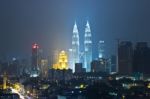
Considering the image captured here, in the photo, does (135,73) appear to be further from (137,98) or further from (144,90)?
(137,98)

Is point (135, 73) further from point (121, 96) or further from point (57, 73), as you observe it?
point (121, 96)

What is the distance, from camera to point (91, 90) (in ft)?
112

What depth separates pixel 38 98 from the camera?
34125 mm

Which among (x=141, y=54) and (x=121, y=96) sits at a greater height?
(x=141, y=54)

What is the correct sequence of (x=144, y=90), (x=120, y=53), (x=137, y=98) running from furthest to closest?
(x=120, y=53) < (x=144, y=90) < (x=137, y=98)

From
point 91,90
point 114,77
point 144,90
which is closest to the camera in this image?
point 91,90

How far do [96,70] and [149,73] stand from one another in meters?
6.80

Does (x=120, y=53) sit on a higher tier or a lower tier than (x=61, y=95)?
higher

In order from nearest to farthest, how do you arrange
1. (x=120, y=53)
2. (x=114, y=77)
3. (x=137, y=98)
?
(x=137, y=98)
(x=114, y=77)
(x=120, y=53)

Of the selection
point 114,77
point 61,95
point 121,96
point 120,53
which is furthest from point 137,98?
point 120,53

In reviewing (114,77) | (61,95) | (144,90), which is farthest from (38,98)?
(114,77)

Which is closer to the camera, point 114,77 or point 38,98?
point 38,98

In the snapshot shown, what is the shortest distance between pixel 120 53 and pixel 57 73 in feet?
20.1

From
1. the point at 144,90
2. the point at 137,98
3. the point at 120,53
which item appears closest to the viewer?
the point at 137,98
